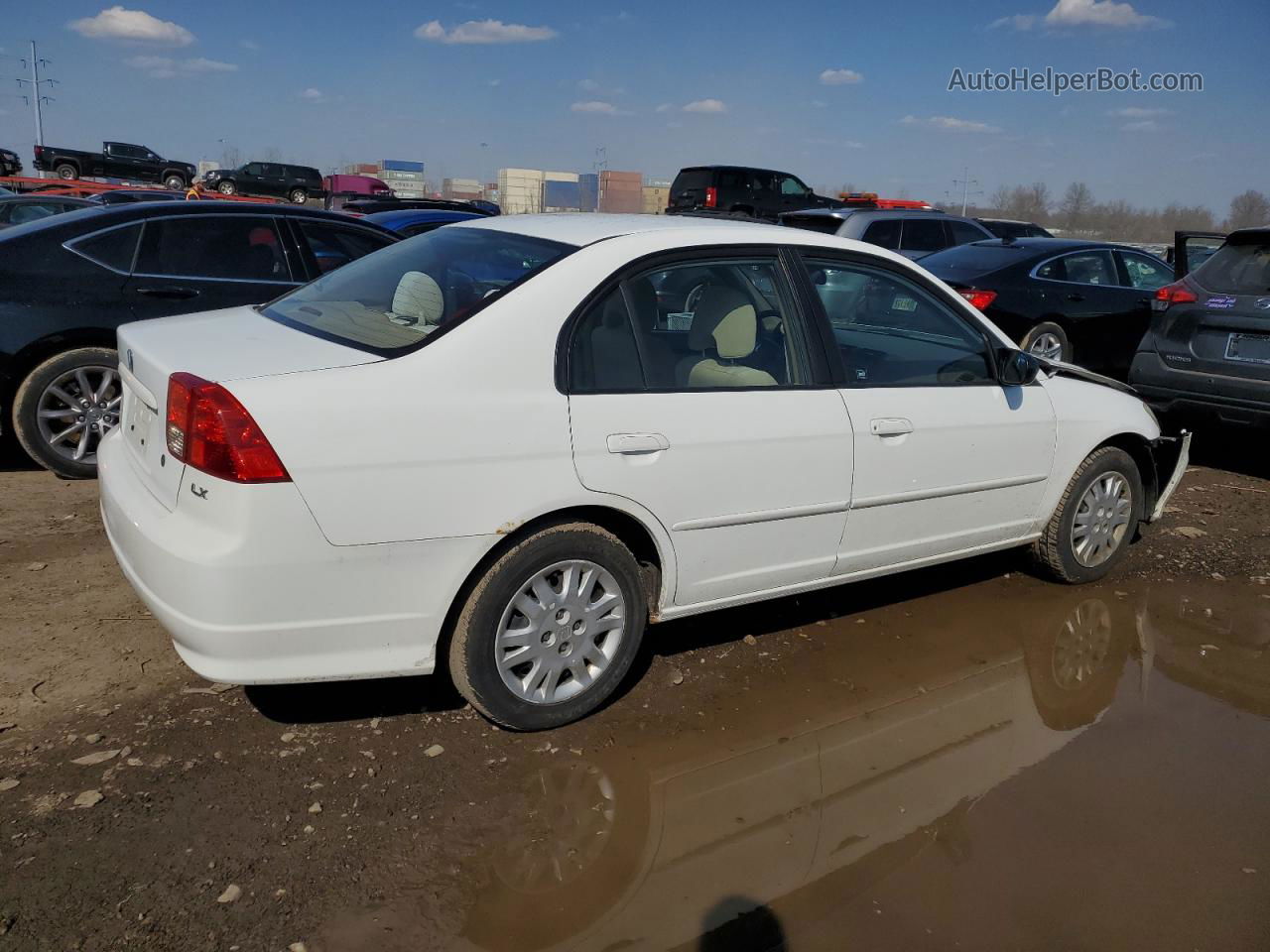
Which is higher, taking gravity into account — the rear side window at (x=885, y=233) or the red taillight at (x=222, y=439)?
the rear side window at (x=885, y=233)

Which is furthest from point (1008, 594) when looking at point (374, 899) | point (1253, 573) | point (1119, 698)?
point (374, 899)

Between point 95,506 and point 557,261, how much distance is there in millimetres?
3417

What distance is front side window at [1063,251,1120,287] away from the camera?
10.1 meters

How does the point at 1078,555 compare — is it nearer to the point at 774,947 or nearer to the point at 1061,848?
the point at 1061,848

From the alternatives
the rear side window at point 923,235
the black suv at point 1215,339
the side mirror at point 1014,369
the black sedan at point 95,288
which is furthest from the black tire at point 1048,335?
the black sedan at point 95,288

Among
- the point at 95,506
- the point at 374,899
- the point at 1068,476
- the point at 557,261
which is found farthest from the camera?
the point at 95,506

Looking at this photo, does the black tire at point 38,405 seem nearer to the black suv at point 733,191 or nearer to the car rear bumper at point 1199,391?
the car rear bumper at point 1199,391

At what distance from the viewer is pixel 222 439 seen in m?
2.83

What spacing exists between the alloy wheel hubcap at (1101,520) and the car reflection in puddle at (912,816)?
0.71 meters

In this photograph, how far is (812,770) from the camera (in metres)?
3.36

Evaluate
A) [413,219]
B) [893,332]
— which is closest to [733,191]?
[413,219]

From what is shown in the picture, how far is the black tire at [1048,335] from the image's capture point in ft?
31.9

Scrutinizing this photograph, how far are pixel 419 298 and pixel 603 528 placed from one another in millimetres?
1029

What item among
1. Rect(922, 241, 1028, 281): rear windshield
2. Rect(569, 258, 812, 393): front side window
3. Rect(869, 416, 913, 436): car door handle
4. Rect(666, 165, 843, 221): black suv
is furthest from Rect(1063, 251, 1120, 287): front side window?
Rect(666, 165, 843, 221): black suv
